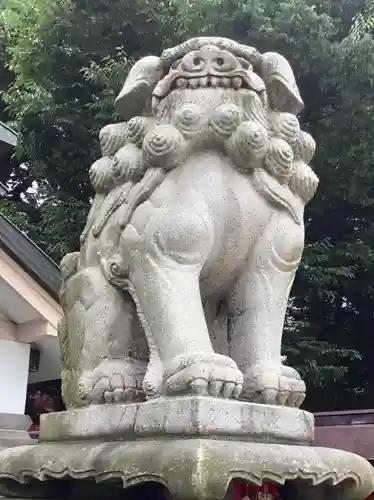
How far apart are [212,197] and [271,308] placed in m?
0.36

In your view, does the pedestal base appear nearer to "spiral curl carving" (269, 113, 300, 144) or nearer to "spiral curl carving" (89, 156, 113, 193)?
"spiral curl carving" (89, 156, 113, 193)

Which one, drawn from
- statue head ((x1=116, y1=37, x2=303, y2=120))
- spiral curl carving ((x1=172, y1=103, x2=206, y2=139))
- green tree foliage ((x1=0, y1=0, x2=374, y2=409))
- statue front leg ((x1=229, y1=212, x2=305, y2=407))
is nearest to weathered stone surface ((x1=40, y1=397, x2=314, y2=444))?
statue front leg ((x1=229, y1=212, x2=305, y2=407))

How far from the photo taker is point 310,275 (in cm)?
600

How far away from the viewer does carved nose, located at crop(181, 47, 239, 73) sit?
207cm

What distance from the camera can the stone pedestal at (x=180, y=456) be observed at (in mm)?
1557

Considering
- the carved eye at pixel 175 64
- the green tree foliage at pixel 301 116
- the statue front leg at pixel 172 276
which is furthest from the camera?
the green tree foliage at pixel 301 116

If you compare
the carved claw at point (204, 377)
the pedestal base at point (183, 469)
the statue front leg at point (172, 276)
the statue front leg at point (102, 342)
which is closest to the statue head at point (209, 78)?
the statue front leg at point (172, 276)

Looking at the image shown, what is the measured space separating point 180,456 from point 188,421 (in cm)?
11

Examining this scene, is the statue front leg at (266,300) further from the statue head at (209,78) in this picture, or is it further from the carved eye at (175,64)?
the carved eye at (175,64)

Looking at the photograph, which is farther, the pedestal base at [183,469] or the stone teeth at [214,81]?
the stone teeth at [214,81]

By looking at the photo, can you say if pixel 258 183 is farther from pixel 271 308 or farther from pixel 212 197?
pixel 271 308

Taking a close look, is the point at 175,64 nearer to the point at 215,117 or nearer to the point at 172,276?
the point at 215,117

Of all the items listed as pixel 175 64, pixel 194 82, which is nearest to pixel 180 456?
pixel 194 82

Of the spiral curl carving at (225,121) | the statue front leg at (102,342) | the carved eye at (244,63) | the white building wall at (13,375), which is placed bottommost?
the statue front leg at (102,342)
